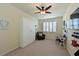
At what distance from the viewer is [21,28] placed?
7.04ft

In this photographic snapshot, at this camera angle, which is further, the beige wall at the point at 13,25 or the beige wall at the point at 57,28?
the beige wall at the point at 13,25

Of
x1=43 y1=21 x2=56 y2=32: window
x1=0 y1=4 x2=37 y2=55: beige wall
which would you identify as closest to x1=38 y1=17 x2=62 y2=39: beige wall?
x1=43 y1=21 x2=56 y2=32: window

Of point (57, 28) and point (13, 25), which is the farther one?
point (13, 25)

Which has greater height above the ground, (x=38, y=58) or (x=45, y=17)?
(x=45, y=17)

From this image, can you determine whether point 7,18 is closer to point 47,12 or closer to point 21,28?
point 21,28

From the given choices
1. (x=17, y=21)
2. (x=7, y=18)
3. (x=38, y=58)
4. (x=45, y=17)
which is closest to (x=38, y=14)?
(x=45, y=17)

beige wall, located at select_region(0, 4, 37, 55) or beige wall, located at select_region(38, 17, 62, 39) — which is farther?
beige wall, located at select_region(0, 4, 37, 55)

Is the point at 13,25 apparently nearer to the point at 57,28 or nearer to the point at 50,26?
the point at 50,26

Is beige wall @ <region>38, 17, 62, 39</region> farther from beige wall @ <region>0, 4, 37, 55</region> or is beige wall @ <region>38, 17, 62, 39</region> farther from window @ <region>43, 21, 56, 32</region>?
beige wall @ <region>0, 4, 37, 55</region>

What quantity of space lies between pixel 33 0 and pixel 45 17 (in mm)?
732

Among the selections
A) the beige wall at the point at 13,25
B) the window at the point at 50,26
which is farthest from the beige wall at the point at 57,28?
the beige wall at the point at 13,25

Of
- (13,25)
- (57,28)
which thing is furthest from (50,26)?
(13,25)

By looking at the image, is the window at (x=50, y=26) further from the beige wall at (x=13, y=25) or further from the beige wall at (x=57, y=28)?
the beige wall at (x=13, y=25)

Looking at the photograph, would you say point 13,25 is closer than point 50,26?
No
